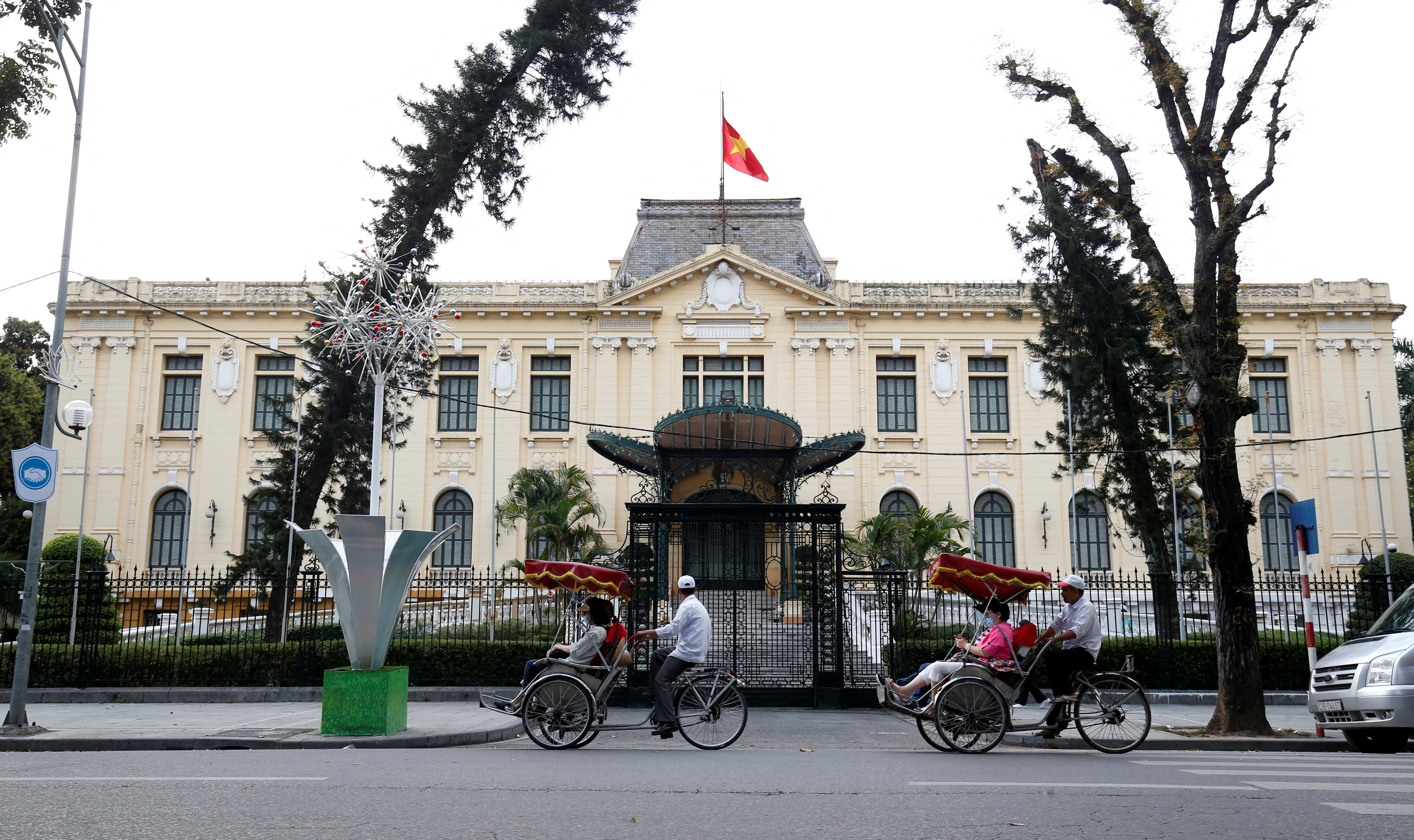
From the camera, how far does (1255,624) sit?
10789 millimetres

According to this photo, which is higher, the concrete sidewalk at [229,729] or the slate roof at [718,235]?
the slate roof at [718,235]

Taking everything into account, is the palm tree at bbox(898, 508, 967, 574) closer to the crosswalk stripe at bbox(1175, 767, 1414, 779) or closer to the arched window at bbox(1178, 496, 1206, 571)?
the arched window at bbox(1178, 496, 1206, 571)

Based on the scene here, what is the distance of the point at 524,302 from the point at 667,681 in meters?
23.8

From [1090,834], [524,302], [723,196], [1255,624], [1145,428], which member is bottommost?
[1090,834]

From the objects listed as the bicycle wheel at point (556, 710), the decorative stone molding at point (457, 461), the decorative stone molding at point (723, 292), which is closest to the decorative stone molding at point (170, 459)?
the decorative stone molding at point (457, 461)

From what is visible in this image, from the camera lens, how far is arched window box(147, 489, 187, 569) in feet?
101

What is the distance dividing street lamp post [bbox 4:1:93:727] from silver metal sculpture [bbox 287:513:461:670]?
3069 millimetres

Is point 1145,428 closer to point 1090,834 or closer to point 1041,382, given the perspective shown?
point 1041,382

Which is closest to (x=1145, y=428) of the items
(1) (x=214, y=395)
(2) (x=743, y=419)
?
(2) (x=743, y=419)

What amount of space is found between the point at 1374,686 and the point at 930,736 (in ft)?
13.3

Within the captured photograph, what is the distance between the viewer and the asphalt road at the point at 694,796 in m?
5.30

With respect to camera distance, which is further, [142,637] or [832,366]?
[832,366]

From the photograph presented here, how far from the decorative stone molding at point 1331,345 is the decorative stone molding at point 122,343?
38618 millimetres

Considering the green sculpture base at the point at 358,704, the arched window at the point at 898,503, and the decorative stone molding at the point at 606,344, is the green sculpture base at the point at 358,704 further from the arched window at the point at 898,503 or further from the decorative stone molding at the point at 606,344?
the arched window at the point at 898,503
